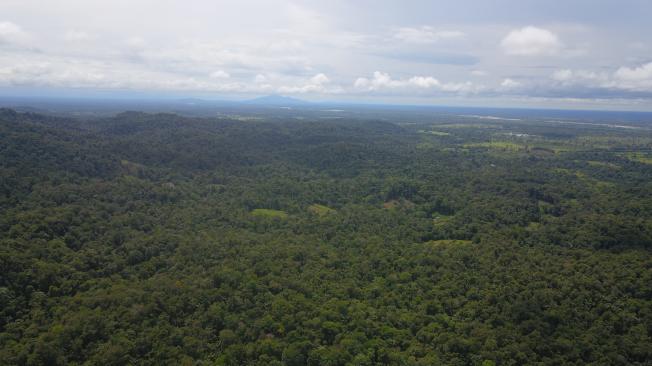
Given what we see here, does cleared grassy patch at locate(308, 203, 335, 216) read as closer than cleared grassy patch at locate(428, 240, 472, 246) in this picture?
No

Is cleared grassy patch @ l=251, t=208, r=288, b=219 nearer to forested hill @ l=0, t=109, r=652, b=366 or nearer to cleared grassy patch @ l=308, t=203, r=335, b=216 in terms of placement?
forested hill @ l=0, t=109, r=652, b=366

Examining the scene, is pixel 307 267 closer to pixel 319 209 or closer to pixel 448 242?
pixel 448 242

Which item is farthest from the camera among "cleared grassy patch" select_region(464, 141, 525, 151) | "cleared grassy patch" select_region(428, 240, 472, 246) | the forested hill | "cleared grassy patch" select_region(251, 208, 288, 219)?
"cleared grassy patch" select_region(464, 141, 525, 151)

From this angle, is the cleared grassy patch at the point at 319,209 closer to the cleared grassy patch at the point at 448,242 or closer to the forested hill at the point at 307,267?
the forested hill at the point at 307,267

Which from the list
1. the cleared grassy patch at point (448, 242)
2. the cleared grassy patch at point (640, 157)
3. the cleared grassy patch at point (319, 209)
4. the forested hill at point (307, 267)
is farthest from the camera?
the cleared grassy patch at point (640, 157)

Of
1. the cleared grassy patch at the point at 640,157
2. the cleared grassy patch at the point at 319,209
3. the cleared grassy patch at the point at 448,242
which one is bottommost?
the cleared grassy patch at the point at 448,242

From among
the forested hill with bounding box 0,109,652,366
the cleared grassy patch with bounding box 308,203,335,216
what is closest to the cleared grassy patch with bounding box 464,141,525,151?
the forested hill with bounding box 0,109,652,366

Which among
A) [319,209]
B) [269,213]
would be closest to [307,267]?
[269,213]

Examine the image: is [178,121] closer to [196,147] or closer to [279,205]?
[196,147]

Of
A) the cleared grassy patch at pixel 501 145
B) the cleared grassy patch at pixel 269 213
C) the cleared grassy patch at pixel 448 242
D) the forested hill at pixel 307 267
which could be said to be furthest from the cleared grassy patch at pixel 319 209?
the cleared grassy patch at pixel 501 145
